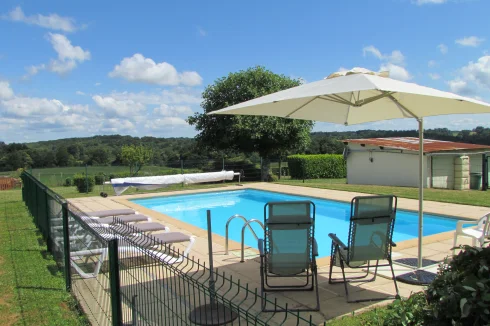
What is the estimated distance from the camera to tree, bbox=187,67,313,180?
20391 millimetres

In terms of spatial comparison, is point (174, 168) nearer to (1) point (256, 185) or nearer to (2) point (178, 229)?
(1) point (256, 185)

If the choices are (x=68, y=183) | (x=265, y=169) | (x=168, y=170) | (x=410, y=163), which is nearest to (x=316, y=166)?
(x=265, y=169)

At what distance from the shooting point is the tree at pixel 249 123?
66.9 feet

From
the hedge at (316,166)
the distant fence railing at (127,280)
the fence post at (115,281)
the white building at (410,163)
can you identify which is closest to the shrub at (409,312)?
the distant fence railing at (127,280)

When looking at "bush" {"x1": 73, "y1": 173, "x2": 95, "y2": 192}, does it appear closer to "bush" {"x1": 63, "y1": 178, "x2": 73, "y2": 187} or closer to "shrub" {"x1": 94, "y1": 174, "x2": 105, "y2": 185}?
"shrub" {"x1": 94, "y1": 174, "x2": 105, "y2": 185}

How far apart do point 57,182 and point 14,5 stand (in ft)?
46.4

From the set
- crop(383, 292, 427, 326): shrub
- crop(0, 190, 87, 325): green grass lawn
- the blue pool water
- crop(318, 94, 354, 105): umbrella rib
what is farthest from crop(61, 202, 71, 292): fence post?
the blue pool water

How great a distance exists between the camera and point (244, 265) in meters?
5.61

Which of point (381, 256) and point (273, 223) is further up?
point (273, 223)

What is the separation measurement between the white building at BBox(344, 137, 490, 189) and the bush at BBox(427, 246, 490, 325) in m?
16.3

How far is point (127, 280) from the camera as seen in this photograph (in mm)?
3721

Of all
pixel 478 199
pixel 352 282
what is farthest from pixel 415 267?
pixel 478 199

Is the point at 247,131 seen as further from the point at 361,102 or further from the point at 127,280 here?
the point at 127,280

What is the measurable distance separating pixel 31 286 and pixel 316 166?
20.9 m
